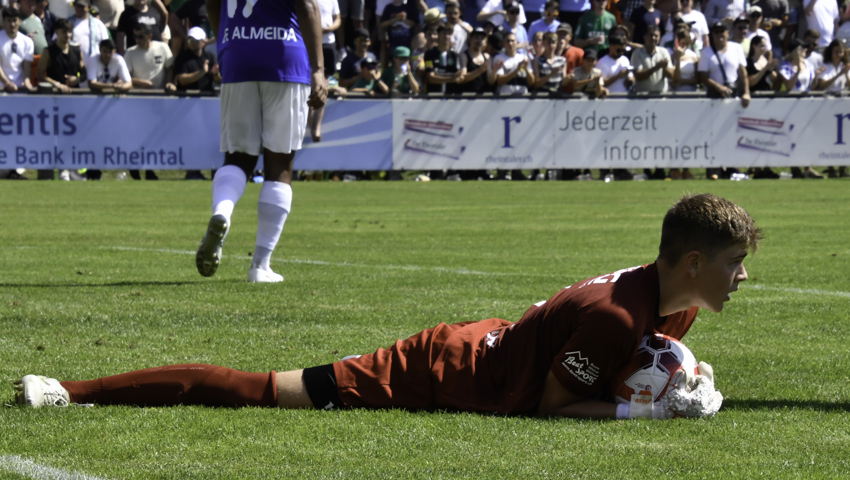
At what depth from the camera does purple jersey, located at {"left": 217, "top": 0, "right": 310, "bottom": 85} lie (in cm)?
732

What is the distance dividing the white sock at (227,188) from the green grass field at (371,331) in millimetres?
558

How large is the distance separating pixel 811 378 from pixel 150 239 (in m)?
7.53

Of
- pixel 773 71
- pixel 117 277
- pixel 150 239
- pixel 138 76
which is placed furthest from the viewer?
pixel 773 71

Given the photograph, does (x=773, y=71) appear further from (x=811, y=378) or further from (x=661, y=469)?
(x=661, y=469)

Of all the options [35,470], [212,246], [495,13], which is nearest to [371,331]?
[212,246]

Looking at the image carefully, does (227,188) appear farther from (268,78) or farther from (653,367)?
(653,367)

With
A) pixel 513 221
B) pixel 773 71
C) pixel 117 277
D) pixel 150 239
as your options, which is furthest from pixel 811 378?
pixel 773 71

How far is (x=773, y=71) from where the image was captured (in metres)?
22.3

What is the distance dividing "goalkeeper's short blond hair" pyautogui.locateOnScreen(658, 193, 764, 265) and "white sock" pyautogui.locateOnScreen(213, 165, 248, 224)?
11.1ft

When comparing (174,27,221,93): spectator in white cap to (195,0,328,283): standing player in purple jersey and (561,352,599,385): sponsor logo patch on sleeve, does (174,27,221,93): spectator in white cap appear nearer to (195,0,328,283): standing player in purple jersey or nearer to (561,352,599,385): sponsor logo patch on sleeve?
(195,0,328,283): standing player in purple jersey

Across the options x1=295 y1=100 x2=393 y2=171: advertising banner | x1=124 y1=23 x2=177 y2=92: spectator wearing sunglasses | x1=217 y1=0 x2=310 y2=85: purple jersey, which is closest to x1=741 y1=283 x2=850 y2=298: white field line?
x1=217 y1=0 x2=310 y2=85: purple jersey

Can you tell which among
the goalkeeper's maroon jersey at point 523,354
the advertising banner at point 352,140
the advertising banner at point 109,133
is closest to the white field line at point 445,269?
the goalkeeper's maroon jersey at point 523,354

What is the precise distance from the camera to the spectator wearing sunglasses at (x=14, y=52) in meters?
Answer: 18.7

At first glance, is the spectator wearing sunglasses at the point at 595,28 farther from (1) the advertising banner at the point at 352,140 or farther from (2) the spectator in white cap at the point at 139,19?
(2) the spectator in white cap at the point at 139,19
